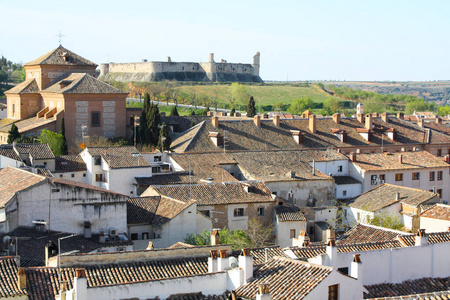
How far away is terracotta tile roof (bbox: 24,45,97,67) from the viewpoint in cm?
5849

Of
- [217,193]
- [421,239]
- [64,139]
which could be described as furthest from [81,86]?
[421,239]

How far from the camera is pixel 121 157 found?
129 ft

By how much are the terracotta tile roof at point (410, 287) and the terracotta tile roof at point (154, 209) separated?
524 inches

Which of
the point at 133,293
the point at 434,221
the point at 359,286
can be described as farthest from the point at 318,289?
the point at 434,221

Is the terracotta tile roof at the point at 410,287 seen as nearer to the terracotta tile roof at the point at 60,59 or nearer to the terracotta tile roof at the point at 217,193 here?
the terracotta tile roof at the point at 217,193

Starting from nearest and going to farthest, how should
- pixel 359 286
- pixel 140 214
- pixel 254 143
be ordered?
pixel 359 286 → pixel 140 214 → pixel 254 143

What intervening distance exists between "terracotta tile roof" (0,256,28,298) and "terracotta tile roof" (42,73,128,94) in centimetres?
3605

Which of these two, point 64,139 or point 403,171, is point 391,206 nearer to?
point 403,171

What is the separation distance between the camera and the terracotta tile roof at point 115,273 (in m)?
16.1

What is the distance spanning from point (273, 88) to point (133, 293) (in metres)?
115

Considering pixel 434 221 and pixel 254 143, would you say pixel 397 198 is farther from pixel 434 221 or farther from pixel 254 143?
pixel 254 143

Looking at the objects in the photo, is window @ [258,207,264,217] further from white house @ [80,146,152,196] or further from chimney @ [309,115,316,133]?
chimney @ [309,115,316,133]

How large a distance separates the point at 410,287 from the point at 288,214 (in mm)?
16270

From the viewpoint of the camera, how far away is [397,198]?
34625 mm
